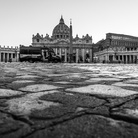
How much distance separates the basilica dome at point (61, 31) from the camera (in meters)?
98.4

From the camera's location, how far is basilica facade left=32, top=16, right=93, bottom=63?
9069 cm

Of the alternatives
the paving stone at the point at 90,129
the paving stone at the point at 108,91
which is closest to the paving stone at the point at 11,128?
the paving stone at the point at 90,129

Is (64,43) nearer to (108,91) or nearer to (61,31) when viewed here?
(61,31)

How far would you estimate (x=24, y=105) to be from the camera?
1456 millimetres

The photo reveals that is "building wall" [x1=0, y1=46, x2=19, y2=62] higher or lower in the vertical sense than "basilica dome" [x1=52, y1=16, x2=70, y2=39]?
lower

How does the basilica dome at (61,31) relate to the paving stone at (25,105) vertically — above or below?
above

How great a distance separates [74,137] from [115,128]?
9.7 inches

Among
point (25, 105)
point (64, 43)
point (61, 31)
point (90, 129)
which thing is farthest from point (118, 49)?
point (90, 129)

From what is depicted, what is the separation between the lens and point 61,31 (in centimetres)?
9919

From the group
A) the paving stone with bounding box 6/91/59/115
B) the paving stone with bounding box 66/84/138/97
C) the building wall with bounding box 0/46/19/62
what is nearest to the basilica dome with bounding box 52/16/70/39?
the building wall with bounding box 0/46/19/62

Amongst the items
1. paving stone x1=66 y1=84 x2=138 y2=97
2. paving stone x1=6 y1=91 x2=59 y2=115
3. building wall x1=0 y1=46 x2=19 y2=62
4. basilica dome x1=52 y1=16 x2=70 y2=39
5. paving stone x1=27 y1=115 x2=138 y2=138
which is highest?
basilica dome x1=52 y1=16 x2=70 y2=39

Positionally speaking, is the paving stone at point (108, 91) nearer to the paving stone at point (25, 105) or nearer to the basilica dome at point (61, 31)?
the paving stone at point (25, 105)

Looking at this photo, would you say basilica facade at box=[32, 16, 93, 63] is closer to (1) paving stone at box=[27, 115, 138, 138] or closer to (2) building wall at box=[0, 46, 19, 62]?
(2) building wall at box=[0, 46, 19, 62]

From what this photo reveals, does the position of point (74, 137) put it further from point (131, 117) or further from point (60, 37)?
point (60, 37)
